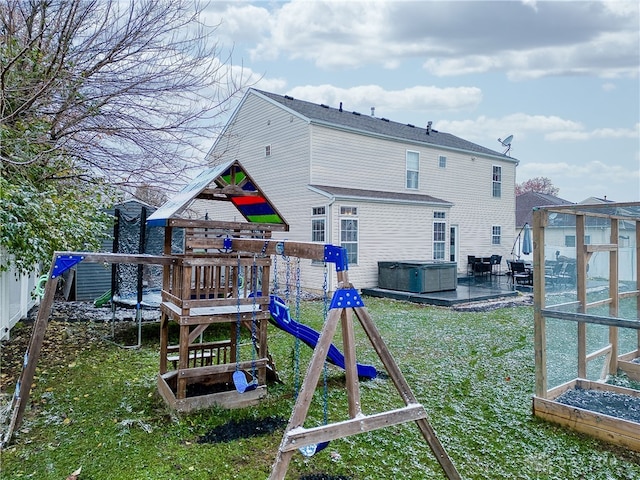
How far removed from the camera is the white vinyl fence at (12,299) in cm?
613

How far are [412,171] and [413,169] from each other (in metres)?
0.10

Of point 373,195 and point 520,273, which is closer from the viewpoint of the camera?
point 373,195

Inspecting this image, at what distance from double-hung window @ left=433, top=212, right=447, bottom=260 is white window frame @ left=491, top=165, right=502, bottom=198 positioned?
5.14 metres

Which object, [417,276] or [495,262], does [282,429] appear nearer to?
[417,276]

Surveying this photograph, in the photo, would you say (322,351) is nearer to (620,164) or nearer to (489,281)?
(489,281)

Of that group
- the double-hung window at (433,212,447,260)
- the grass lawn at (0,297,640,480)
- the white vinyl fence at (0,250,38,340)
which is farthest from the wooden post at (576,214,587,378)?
the double-hung window at (433,212,447,260)

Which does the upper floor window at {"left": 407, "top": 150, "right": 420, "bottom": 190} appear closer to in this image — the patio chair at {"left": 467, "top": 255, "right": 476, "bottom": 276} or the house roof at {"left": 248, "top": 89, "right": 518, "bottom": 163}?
the house roof at {"left": 248, "top": 89, "right": 518, "bottom": 163}

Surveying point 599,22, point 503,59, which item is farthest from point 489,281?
point 599,22

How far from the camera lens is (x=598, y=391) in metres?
4.33

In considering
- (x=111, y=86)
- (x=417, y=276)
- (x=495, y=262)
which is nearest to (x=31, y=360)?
(x=111, y=86)

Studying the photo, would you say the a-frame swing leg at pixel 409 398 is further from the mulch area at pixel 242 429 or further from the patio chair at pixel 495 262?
the patio chair at pixel 495 262

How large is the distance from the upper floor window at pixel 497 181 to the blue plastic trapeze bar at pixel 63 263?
1888 centimetres

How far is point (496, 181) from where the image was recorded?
A: 63.3 feet

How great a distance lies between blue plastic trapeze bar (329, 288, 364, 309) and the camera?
2.40 m
